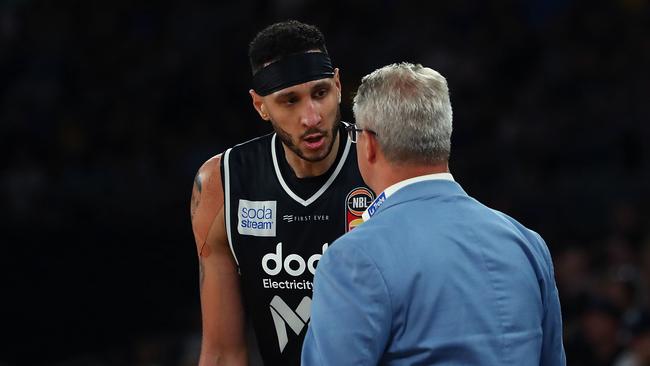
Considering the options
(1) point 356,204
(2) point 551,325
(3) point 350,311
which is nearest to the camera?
(3) point 350,311

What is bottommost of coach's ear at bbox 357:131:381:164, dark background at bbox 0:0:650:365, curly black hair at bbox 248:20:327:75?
dark background at bbox 0:0:650:365

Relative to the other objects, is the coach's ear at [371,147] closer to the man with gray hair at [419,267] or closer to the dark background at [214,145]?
the man with gray hair at [419,267]

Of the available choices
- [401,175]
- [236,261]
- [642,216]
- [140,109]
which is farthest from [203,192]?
[140,109]

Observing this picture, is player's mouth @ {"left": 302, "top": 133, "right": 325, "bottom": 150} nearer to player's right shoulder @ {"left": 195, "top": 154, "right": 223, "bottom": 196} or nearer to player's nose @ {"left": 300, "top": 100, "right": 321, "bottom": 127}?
player's nose @ {"left": 300, "top": 100, "right": 321, "bottom": 127}

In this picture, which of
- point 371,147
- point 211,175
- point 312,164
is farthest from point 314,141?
point 371,147

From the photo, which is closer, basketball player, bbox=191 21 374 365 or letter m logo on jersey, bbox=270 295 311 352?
basketball player, bbox=191 21 374 365

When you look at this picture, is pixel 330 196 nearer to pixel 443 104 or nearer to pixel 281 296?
pixel 281 296

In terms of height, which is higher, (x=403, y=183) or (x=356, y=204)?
(x=403, y=183)

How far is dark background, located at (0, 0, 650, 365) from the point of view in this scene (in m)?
8.84

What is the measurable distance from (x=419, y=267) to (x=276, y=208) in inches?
52.0

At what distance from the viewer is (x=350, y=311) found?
8.43ft

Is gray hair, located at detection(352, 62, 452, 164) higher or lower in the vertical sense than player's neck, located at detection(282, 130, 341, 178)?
higher

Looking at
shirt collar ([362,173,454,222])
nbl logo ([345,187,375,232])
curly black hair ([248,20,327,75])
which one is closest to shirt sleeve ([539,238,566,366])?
shirt collar ([362,173,454,222])

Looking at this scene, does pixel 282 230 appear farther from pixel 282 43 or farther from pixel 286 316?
pixel 282 43
